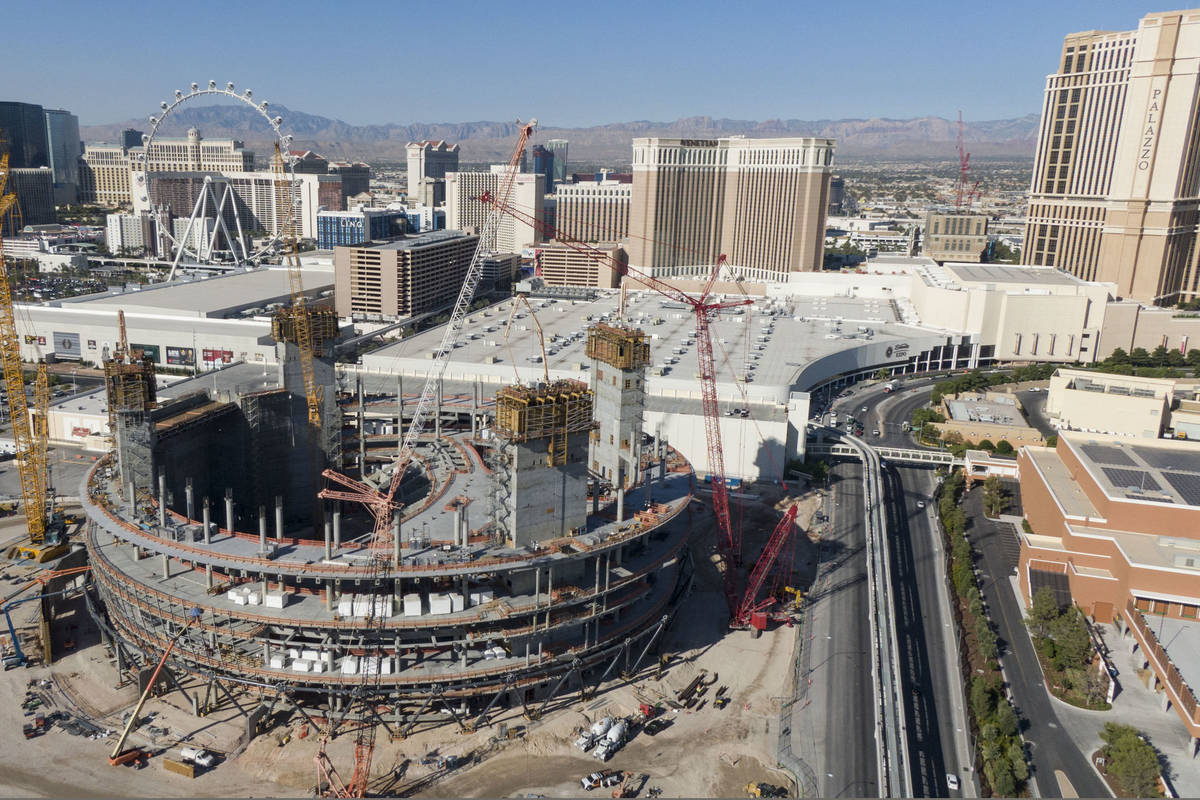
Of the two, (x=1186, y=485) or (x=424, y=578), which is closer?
(x=424, y=578)

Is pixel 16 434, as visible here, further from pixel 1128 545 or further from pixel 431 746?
pixel 1128 545

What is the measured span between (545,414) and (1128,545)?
5088 cm

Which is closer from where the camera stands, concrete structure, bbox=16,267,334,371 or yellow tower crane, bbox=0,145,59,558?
yellow tower crane, bbox=0,145,59,558

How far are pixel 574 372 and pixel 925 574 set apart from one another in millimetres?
54905

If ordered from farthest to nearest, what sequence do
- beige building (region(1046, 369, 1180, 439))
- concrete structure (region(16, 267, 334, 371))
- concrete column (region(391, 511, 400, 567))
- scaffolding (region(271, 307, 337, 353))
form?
concrete structure (region(16, 267, 334, 371)) < beige building (region(1046, 369, 1180, 439)) < scaffolding (region(271, 307, 337, 353)) < concrete column (region(391, 511, 400, 567))

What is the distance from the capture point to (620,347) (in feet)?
240

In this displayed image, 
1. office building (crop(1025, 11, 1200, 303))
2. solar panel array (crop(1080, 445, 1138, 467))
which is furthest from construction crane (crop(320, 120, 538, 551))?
office building (crop(1025, 11, 1200, 303))

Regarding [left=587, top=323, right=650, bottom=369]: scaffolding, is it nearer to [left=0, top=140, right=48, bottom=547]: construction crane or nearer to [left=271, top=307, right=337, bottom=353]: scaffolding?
[left=271, top=307, right=337, bottom=353]: scaffolding

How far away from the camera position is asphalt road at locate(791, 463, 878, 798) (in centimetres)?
5528

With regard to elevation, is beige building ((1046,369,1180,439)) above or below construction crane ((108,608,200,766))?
above

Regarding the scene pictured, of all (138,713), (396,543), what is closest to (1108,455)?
(396,543)

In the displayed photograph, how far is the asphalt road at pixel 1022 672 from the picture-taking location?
54781 millimetres

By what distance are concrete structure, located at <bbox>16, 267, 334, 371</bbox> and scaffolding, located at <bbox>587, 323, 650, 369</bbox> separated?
258ft

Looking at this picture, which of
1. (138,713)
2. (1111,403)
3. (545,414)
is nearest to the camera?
(138,713)
